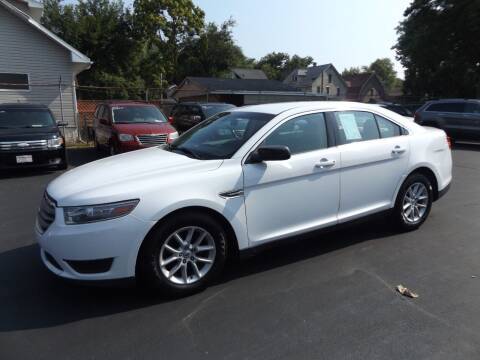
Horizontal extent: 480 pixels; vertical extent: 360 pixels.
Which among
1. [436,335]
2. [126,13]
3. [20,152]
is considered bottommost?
[436,335]

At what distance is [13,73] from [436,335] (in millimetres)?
17121

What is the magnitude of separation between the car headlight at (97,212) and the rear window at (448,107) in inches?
586

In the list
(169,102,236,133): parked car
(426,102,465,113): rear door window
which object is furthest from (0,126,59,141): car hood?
(426,102,465,113): rear door window

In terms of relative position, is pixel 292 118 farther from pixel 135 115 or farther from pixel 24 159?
pixel 135 115

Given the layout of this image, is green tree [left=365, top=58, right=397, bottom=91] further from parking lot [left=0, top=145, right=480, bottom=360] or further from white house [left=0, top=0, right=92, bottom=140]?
parking lot [left=0, top=145, right=480, bottom=360]

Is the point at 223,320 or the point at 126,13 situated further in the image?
the point at 126,13

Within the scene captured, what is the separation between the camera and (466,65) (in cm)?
3262

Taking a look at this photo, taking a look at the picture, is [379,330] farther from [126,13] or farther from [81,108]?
[126,13]

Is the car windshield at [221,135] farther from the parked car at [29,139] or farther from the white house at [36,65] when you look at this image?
the white house at [36,65]

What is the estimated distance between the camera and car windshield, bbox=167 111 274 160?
3.87 meters

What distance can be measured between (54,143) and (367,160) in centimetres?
731

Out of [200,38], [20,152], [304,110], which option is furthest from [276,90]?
[304,110]

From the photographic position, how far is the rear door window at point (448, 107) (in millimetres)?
14688

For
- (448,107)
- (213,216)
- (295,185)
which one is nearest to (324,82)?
(448,107)
